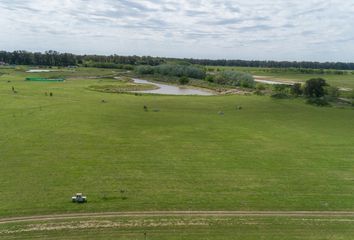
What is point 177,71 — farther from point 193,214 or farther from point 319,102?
point 193,214

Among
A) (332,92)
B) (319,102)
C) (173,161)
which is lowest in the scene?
(173,161)

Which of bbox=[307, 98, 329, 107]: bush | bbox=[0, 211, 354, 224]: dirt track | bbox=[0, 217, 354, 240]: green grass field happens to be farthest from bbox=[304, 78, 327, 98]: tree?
bbox=[0, 217, 354, 240]: green grass field

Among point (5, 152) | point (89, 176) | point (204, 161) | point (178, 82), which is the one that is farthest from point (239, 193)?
point (178, 82)

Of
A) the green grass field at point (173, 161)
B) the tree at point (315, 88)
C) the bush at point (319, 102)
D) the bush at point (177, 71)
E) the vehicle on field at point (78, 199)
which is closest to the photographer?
the vehicle on field at point (78, 199)

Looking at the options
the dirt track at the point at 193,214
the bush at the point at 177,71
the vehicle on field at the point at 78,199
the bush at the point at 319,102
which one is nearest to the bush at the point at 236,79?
the bush at the point at 177,71

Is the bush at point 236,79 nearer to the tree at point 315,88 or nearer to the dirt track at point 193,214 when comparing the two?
the tree at point 315,88

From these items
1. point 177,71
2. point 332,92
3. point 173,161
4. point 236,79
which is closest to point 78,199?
point 173,161

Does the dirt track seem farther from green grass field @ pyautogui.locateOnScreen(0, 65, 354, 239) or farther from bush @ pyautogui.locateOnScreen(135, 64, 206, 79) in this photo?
bush @ pyautogui.locateOnScreen(135, 64, 206, 79)

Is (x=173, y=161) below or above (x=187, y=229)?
above
